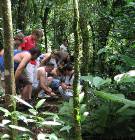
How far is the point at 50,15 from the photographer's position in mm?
20828

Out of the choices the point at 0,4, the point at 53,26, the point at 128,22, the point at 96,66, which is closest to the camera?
the point at 0,4

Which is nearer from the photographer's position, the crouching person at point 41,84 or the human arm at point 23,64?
the human arm at point 23,64

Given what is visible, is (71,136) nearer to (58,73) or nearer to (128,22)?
(128,22)

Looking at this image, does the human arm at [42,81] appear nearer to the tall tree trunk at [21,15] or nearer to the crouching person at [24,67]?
the crouching person at [24,67]

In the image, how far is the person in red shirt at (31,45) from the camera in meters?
8.16

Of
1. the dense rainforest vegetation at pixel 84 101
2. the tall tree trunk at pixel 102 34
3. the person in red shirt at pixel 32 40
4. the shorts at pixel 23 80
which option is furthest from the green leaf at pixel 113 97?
the tall tree trunk at pixel 102 34

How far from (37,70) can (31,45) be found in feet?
2.03

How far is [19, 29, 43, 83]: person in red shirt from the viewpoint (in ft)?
26.8

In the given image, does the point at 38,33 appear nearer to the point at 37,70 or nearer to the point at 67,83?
the point at 37,70

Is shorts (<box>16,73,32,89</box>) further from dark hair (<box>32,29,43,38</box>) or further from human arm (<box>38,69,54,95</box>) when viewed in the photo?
dark hair (<box>32,29,43,38</box>)

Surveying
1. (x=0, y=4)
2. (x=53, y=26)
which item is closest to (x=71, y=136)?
(x=0, y=4)

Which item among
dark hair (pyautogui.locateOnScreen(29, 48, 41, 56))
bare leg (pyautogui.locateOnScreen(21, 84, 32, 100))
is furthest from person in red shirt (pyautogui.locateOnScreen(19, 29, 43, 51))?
Answer: bare leg (pyautogui.locateOnScreen(21, 84, 32, 100))

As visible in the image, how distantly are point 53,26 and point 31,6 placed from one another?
2.30m

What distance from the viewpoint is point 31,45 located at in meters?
8.85
